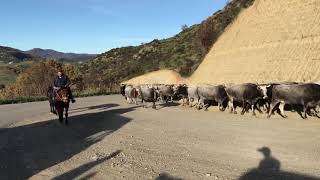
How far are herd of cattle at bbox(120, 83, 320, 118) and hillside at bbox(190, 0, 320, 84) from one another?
7226 millimetres

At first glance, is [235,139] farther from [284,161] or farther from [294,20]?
[294,20]

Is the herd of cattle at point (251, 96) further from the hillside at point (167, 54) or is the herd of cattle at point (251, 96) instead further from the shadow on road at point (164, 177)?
the hillside at point (167, 54)

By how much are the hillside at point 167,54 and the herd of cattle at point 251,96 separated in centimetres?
2466

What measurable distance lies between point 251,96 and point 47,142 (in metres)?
11.1

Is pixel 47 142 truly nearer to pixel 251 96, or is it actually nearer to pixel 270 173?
pixel 270 173

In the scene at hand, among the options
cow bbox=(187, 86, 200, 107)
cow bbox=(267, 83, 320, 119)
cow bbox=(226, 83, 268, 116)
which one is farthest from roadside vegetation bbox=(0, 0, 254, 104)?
cow bbox=(267, 83, 320, 119)

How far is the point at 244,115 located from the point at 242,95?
4.35 ft

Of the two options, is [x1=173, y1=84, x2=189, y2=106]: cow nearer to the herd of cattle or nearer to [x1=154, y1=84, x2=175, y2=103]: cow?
the herd of cattle

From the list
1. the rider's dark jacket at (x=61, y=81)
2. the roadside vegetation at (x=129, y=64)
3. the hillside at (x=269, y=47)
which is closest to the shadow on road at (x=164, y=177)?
the rider's dark jacket at (x=61, y=81)

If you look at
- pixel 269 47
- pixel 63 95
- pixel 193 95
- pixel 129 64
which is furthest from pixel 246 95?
pixel 129 64

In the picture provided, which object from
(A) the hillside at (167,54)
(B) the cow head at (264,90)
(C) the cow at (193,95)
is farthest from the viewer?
(A) the hillside at (167,54)

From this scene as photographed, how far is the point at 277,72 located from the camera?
36.0 metres

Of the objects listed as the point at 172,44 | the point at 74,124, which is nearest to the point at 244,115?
the point at 74,124

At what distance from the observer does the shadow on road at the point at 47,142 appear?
12.3 metres
